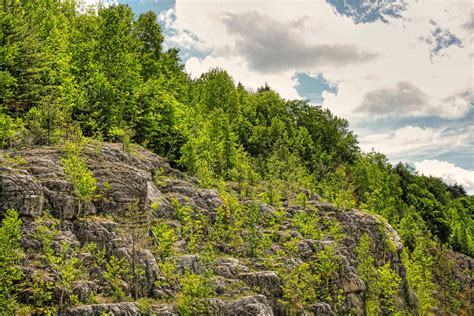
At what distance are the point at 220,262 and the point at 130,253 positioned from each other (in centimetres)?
869

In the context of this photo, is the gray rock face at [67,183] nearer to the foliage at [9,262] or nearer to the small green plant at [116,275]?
the foliage at [9,262]

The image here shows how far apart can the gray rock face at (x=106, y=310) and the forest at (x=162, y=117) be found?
3.69 metres

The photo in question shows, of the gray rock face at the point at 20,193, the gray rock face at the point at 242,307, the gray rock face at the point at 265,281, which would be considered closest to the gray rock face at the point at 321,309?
the gray rock face at the point at 265,281

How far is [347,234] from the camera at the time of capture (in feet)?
186

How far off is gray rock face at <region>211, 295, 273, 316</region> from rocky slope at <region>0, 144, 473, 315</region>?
7cm

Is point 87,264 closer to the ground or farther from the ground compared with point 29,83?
closer to the ground

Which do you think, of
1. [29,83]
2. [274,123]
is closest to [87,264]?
[29,83]

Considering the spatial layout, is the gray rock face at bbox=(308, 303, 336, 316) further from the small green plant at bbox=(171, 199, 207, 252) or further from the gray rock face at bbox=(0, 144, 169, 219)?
the gray rock face at bbox=(0, 144, 169, 219)

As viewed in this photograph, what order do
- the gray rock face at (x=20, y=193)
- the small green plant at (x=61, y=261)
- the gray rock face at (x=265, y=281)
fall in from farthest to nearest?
the gray rock face at (x=265, y=281)
the gray rock face at (x=20, y=193)
the small green plant at (x=61, y=261)

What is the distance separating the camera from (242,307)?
3297 centimetres

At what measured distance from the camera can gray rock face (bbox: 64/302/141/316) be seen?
84.1 feet

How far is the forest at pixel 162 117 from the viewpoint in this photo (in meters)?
43.5

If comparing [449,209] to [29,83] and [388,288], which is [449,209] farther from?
[29,83]

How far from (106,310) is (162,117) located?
32703 millimetres
